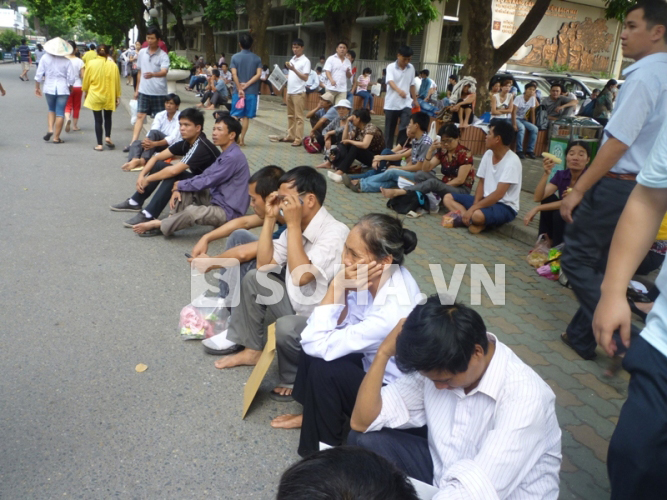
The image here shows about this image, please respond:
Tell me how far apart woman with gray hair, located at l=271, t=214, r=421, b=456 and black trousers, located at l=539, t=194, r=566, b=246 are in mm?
2954

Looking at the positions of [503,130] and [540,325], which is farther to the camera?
[503,130]

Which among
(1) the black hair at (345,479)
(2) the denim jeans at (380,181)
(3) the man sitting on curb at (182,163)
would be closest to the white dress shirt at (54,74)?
(3) the man sitting on curb at (182,163)

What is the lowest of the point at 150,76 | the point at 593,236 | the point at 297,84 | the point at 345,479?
the point at 345,479

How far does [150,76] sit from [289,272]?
24.4ft

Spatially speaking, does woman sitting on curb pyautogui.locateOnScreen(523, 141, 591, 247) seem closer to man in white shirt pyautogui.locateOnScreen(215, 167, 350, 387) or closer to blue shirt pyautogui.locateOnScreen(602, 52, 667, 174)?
blue shirt pyautogui.locateOnScreen(602, 52, 667, 174)

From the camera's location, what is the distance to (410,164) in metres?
7.74

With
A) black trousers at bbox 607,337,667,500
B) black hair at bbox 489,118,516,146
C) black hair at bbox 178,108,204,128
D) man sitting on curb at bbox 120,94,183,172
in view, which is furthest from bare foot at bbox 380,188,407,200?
black trousers at bbox 607,337,667,500

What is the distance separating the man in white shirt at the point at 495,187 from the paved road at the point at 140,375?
0.23 meters

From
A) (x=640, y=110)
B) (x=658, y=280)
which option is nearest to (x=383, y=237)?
(x=658, y=280)

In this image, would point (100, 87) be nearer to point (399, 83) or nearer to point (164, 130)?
point (164, 130)

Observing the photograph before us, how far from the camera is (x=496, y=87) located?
448 inches

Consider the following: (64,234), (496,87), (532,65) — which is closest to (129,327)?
(64,234)

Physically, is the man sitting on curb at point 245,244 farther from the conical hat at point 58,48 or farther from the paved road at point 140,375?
the conical hat at point 58,48

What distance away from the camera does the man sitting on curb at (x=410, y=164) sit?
24.6ft
